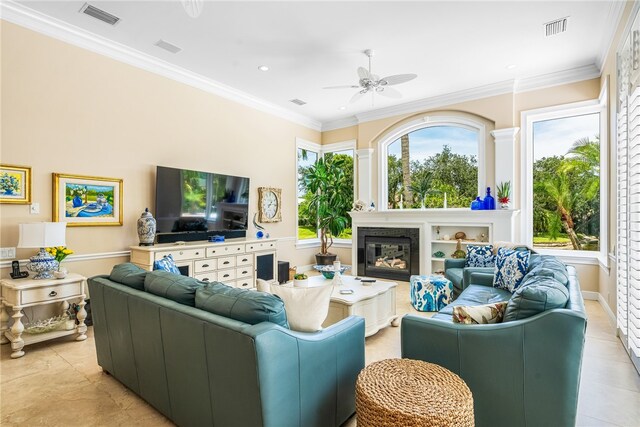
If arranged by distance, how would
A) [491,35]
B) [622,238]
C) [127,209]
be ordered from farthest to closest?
1. [127,209]
2. [491,35]
3. [622,238]

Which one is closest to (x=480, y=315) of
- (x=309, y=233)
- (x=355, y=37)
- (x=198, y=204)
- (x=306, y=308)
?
(x=306, y=308)

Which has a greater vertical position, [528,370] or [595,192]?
[595,192]

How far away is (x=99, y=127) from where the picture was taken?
398 centimetres

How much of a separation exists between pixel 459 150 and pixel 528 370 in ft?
16.2

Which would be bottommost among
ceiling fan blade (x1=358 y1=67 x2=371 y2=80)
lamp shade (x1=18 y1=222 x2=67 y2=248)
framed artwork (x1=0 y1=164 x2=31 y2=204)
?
lamp shade (x1=18 y1=222 x2=67 y2=248)

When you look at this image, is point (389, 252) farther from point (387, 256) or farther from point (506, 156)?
point (506, 156)

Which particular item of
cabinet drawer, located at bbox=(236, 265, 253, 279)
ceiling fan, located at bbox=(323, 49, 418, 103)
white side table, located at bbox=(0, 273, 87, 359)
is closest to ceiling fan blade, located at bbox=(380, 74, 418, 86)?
ceiling fan, located at bbox=(323, 49, 418, 103)

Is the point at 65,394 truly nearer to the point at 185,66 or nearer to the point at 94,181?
the point at 94,181

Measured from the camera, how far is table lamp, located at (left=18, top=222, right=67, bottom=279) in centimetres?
306

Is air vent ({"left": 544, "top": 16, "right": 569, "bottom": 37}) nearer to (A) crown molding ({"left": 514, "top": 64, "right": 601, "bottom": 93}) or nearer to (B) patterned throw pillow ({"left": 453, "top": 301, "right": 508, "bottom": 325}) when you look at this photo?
(A) crown molding ({"left": 514, "top": 64, "right": 601, "bottom": 93})

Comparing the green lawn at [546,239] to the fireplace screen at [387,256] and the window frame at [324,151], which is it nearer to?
the fireplace screen at [387,256]

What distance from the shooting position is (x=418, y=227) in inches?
236

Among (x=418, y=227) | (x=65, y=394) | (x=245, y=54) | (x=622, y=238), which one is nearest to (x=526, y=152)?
(x=418, y=227)

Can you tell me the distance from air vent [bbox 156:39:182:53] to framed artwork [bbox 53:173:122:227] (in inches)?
68.8
